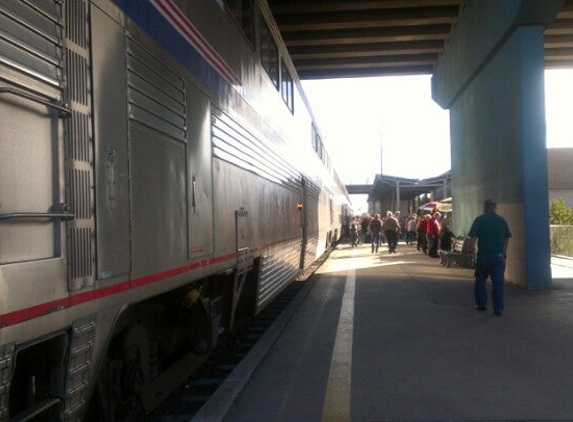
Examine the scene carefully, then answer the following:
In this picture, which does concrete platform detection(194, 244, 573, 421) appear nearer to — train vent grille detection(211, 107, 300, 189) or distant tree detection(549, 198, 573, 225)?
train vent grille detection(211, 107, 300, 189)

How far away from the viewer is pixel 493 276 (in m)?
8.79

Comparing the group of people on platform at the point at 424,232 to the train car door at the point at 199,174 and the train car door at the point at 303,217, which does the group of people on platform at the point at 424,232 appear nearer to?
the train car door at the point at 303,217

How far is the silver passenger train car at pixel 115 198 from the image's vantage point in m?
2.60

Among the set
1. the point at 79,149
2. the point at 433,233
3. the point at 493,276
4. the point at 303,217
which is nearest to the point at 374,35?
the point at 433,233

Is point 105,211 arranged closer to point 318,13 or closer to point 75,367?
point 75,367

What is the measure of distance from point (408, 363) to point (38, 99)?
15.2 feet

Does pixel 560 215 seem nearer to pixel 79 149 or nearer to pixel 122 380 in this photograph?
pixel 122 380

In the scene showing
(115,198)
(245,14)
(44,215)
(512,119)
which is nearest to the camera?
(44,215)

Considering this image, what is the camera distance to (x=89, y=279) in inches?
119

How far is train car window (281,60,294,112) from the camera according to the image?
10446mm

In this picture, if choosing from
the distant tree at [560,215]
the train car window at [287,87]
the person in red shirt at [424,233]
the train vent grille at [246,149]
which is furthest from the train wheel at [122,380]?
the distant tree at [560,215]

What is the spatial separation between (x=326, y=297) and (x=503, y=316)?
3.30 meters

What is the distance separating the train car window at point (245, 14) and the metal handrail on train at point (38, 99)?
3.86m

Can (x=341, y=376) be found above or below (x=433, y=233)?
below
